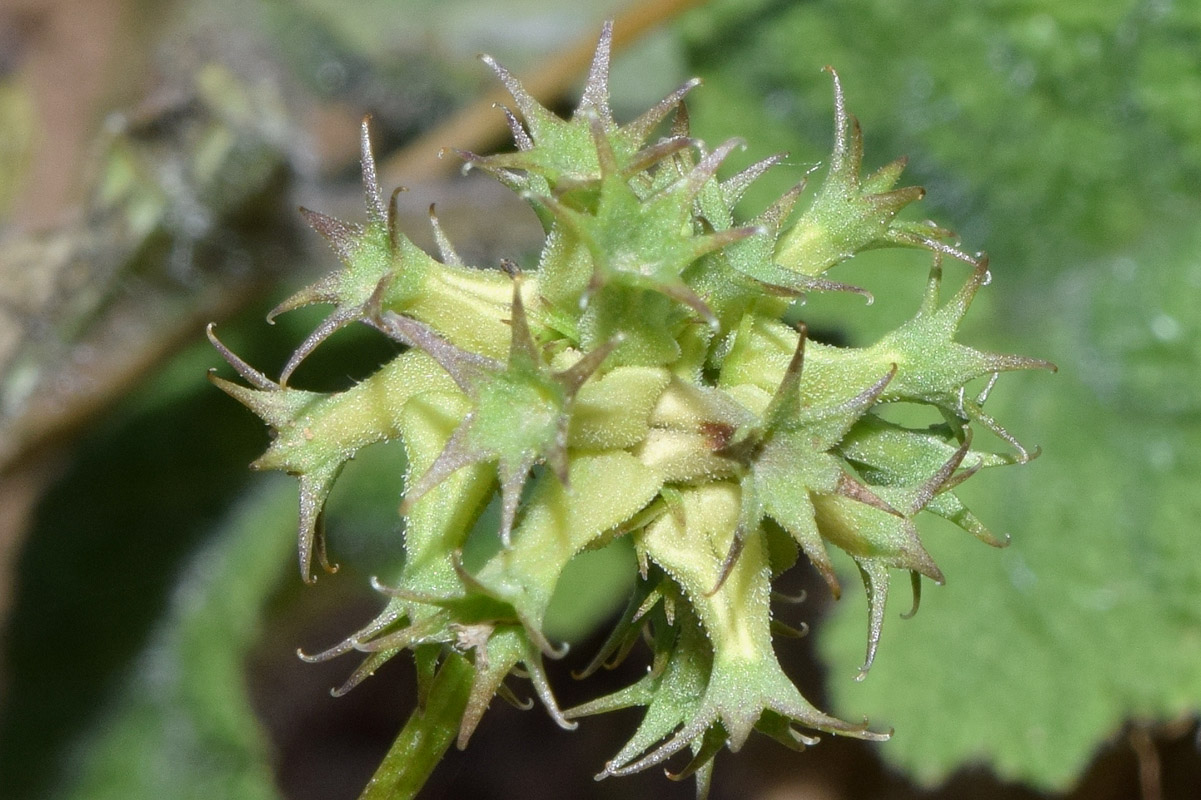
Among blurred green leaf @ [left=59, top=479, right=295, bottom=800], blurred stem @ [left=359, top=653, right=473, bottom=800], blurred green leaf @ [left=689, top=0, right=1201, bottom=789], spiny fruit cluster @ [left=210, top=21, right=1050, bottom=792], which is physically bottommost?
blurred green leaf @ [left=59, top=479, right=295, bottom=800]

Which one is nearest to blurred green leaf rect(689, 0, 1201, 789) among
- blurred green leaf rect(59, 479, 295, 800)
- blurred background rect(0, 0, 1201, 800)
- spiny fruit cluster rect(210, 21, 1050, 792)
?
blurred background rect(0, 0, 1201, 800)

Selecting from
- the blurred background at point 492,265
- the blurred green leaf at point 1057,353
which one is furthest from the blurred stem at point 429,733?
the blurred green leaf at point 1057,353

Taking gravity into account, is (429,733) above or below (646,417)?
below

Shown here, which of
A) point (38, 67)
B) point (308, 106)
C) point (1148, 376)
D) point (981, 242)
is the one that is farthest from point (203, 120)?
point (1148, 376)

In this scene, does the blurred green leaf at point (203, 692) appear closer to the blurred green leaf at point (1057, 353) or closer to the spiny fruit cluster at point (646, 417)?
the blurred green leaf at point (1057, 353)

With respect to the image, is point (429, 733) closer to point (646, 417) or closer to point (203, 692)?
point (646, 417)

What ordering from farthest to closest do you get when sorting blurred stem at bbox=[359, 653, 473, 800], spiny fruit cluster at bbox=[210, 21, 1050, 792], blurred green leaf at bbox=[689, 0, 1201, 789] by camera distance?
blurred green leaf at bbox=[689, 0, 1201, 789]
blurred stem at bbox=[359, 653, 473, 800]
spiny fruit cluster at bbox=[210, 21, 1050, 792]

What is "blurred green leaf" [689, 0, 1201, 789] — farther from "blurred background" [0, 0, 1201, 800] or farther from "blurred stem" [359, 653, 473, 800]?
"blurred stem" [359, 653, 473, 800]

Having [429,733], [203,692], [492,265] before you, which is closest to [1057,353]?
[492,265]
